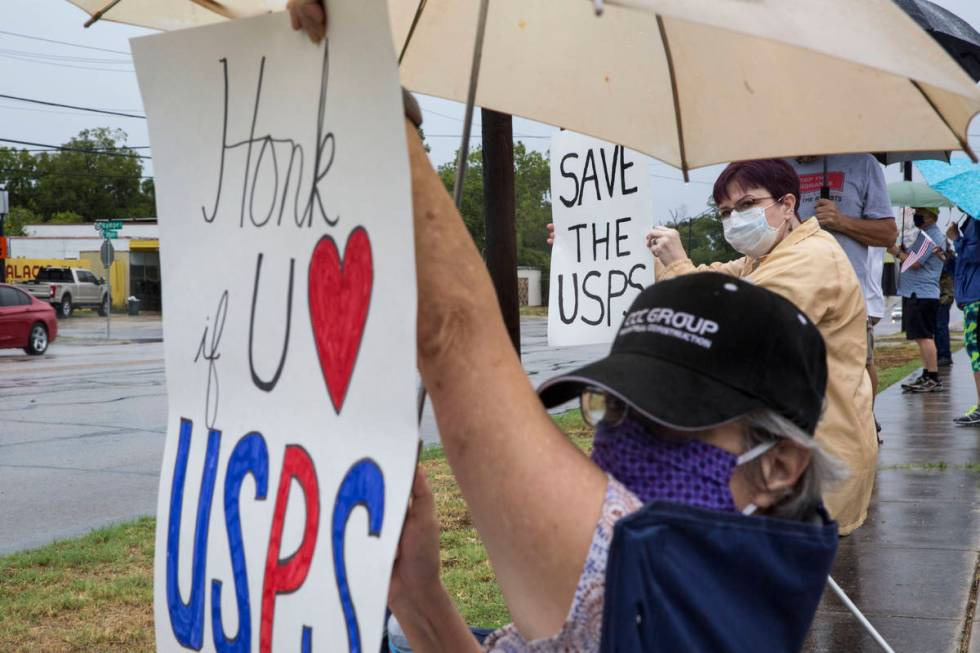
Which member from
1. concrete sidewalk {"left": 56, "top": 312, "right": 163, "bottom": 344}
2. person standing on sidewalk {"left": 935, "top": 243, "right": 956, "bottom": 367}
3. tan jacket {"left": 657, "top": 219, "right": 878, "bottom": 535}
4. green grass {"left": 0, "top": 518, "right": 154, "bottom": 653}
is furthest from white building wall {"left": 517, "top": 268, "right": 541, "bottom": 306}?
tan jacket {"left": 657, "top": 219, "right": 878, "bottom": 535}

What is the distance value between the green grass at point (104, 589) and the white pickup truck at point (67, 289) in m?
39.1

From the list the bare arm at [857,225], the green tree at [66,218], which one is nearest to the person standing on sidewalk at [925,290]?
the bare arm at [857,225]

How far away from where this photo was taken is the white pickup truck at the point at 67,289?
43469 mm

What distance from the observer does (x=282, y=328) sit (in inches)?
58.4

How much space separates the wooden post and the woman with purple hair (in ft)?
2.45

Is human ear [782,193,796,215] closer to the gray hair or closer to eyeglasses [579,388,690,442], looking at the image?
the gray hair

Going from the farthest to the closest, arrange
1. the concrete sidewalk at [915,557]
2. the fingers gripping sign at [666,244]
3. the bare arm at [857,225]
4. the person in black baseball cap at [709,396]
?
1. the bare arm at [857,225]
2. the fingers gripping sign at [666,244]
3. the concrete sidewalk at [915,557]
4. the person in black baseball cap at [709,396]

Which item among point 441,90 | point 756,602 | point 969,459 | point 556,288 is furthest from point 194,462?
point 969,459

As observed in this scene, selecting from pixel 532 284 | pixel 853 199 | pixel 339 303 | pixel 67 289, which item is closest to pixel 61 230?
pixel 67 289

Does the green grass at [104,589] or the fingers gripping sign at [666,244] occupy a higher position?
the fingers gripping sign at [666,244]

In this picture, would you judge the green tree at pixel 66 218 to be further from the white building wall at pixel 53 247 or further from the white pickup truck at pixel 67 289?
the white pickup truck at pixel 67 289

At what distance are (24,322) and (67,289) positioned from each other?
22354mm

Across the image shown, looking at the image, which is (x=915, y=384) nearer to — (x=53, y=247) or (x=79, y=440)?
(x=79, y=440)

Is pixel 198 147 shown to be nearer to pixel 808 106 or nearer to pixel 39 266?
pixel 808 106
